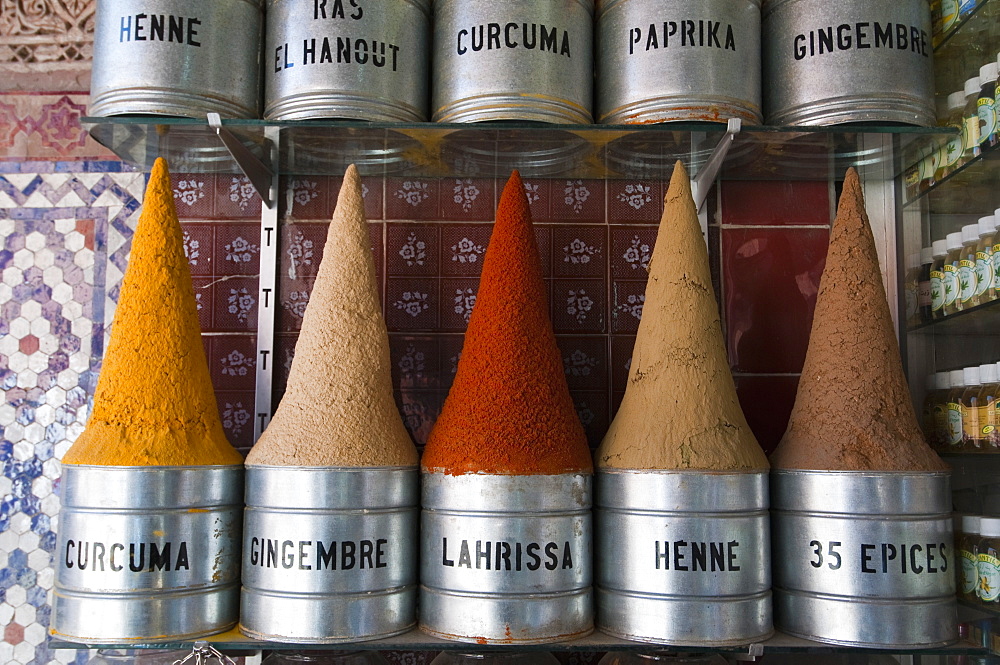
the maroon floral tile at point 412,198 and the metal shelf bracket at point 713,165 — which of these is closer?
the metal shelf bracket at point 713,165

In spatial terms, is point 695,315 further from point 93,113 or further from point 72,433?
point 72,433

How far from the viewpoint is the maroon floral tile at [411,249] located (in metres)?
1.11

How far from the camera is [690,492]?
0.84 m

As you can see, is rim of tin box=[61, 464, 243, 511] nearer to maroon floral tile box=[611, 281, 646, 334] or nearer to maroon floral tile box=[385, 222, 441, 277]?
maroon floral tile box=[385, 222, 441, 277]

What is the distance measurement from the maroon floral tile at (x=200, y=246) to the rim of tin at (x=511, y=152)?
0.35m

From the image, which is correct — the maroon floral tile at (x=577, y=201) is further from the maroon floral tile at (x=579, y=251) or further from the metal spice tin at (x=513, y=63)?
the metal spice tin at (x=513, y=63)

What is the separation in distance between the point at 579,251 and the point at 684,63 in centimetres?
29

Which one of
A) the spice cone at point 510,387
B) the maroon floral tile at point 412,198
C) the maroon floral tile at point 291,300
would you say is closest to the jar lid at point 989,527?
the spice cone at point 510,387

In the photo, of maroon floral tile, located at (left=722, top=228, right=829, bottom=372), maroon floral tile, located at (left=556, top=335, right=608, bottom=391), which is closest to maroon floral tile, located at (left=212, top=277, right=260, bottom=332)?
maroon floral tile, located at (left=556, top=335, right=608, bottom=391)

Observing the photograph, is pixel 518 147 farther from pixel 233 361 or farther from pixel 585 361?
pixel 233 361

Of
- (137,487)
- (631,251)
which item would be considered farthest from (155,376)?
(631,251)

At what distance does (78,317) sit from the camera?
1.13m

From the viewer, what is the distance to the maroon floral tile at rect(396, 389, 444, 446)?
109 centimetres

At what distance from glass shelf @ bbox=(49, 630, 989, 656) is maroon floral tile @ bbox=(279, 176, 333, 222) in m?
0.57
